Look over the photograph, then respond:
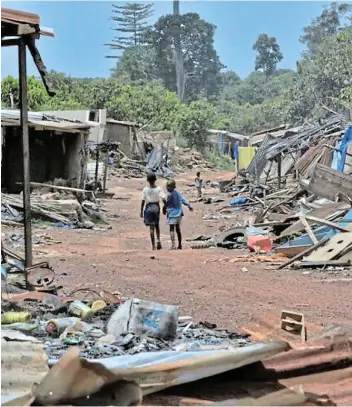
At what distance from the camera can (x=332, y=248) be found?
453 inches

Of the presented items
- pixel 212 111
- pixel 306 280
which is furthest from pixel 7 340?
pixel 212 111

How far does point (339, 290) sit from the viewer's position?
30.5 ft

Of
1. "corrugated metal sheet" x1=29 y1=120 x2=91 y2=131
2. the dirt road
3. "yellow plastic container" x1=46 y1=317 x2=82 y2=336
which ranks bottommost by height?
the dirt road

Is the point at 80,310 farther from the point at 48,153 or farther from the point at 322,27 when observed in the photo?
the point at 322,27

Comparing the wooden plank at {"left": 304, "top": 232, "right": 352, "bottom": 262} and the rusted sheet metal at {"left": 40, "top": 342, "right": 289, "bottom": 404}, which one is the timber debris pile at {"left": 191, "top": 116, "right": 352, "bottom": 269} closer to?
the wooden plank at {"left": 304, "top": 232, "right": 352, "bottom": 262}

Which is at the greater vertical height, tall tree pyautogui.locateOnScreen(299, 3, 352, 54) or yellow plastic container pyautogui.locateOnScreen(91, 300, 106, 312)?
tall tree pyautogui.locateOnScreen(299, 3, 352, 54)

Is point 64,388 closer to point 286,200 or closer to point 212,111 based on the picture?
point 286,200

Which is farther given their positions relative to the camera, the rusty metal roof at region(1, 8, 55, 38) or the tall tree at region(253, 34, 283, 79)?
the tall tree at region(253, 34, 283, 79)

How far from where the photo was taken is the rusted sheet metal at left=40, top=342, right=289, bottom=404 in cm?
318

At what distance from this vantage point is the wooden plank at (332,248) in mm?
11297

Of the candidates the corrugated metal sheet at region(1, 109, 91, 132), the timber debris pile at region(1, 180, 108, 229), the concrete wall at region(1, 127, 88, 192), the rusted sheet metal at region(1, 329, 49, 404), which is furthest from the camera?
the concrete wall at region(1, 127, 88, 192)

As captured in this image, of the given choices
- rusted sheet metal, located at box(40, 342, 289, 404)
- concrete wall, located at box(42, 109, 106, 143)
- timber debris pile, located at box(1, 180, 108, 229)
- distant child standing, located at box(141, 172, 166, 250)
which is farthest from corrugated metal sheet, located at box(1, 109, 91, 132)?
rusted sheet metal, located at box(40, 342, 289, 404)

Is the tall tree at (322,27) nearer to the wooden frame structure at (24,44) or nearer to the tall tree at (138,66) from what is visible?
the tall tree at (138,66)

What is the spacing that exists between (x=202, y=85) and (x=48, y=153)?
6370 centimetres
